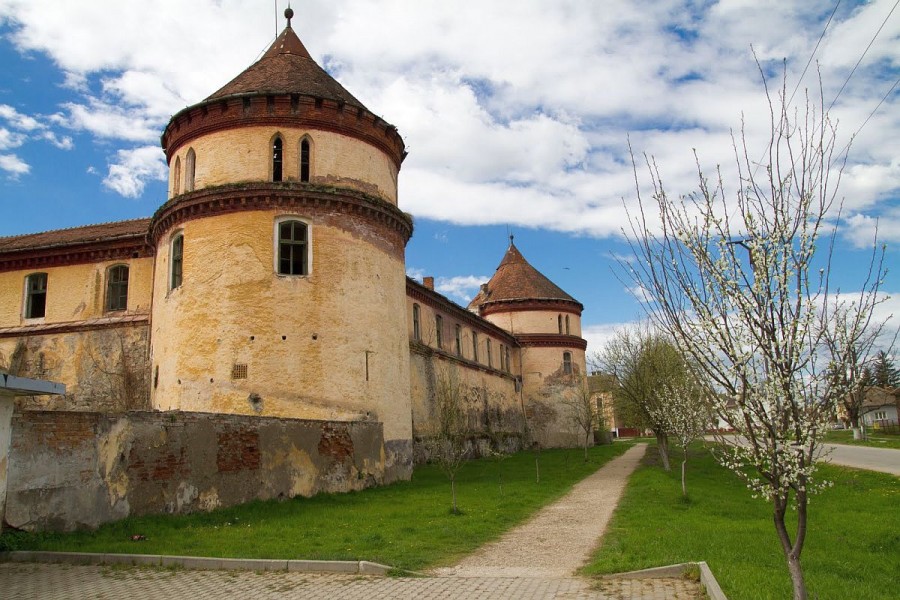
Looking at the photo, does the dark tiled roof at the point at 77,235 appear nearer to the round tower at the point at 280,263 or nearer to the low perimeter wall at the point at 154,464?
the round tower at the point at 280,263

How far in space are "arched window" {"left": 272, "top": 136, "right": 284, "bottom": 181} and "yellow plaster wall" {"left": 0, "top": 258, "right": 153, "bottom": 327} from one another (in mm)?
7183

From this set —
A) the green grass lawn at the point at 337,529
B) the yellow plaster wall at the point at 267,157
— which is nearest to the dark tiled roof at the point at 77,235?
the yellow plaster wall at the point at 267,157

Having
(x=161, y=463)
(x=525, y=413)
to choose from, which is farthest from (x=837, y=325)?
(x=525, y=413)

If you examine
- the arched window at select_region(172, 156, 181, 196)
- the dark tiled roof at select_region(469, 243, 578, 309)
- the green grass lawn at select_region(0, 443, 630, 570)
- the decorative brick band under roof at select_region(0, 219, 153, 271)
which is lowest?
the green grass lawn at select_region(0, 443, 630, 570)

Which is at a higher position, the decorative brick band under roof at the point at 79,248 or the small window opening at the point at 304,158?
the small window opening at the point at 304,158

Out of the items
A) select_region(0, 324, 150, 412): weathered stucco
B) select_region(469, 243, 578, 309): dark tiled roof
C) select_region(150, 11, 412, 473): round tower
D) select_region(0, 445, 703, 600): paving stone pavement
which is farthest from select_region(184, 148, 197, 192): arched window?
select_region(469, 243, 578, 309): dark tiled roof

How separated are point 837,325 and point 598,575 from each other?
432 centimetres

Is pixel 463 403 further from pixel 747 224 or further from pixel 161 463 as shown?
pixel 747 224

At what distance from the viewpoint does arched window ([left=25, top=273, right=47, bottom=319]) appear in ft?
85.6

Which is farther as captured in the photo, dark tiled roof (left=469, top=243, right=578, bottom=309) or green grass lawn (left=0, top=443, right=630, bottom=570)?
dark tiled roof (left=469, top=243, right=578, bottom=309)

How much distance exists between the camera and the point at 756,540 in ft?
35.5

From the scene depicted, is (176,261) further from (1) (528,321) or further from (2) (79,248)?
(1) (528,321)

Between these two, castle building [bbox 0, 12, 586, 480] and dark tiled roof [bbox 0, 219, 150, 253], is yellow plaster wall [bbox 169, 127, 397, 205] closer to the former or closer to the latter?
castle building [bbox 0, 12, 586, 480]

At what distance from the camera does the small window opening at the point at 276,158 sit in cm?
2084
